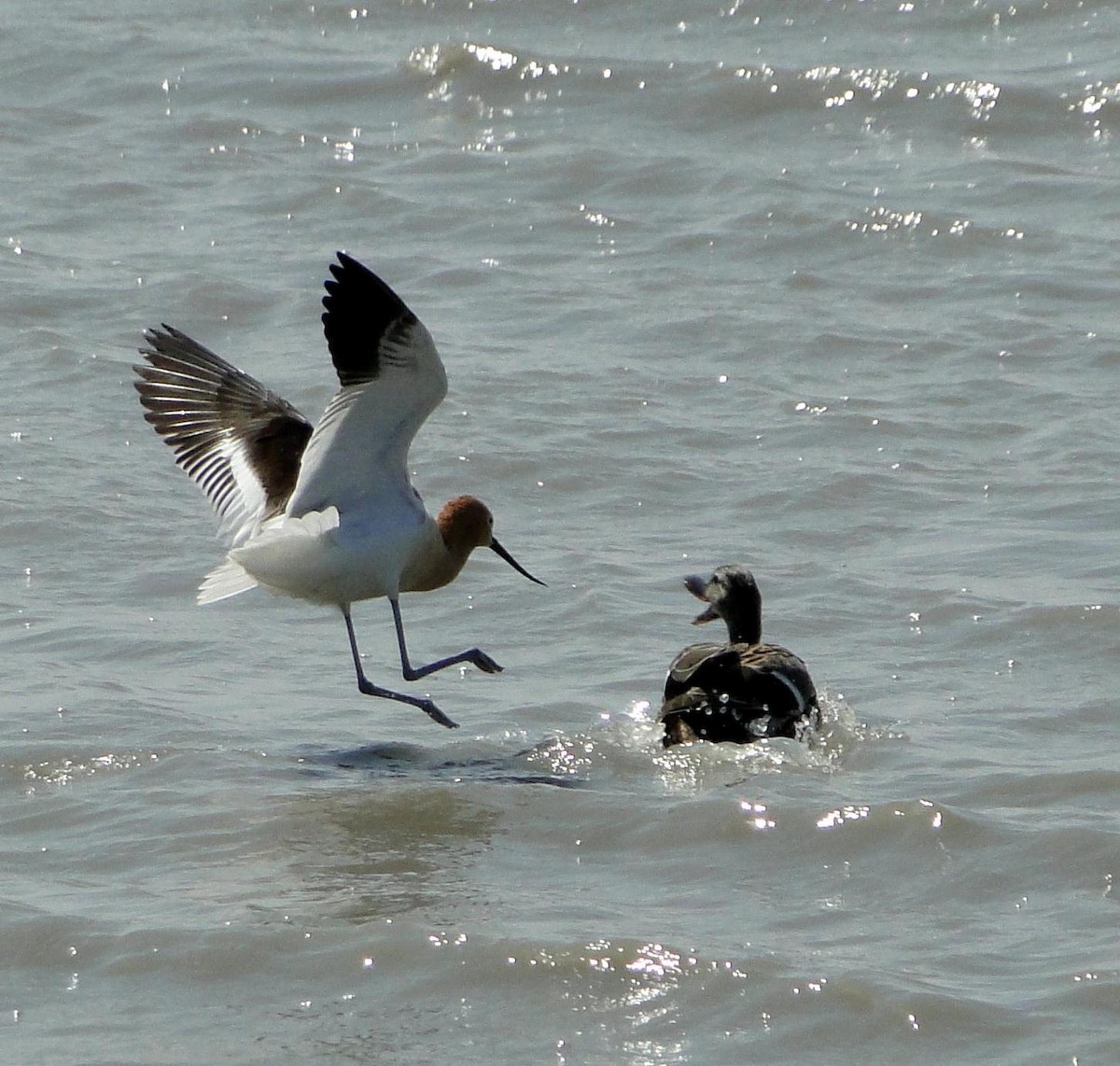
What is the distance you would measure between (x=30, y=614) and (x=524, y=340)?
3.77 metres

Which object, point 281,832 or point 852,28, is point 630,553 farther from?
point 852,28

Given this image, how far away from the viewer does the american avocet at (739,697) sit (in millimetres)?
6883

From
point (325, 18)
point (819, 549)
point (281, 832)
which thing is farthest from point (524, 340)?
point (325, 18)

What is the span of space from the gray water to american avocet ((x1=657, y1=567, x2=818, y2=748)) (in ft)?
0.35

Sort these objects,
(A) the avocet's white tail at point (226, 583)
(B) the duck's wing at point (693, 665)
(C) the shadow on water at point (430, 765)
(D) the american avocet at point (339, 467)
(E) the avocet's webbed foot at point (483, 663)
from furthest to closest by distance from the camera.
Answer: (A) the avocet's white tail at point (226, 583) < (E) the avocet's webbed foot at point (483, 663) < (B) the duck's wing at point (693, 665) < (D) the american avocet at point (339, 467) < (C) the shadow on water at point (430, 765)

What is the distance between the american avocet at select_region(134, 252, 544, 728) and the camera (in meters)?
6.82

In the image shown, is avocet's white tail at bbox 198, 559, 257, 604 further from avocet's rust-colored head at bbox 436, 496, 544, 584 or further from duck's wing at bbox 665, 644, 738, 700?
duck's wing at bbox 665, 644, 738, 700

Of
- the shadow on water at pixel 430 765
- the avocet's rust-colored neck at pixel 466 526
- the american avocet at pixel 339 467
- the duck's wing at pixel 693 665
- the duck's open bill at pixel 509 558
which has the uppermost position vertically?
the american avocet at pixel 339 467

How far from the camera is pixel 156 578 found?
857 centimetres

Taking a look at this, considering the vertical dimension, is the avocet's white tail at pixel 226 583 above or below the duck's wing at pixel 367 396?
below

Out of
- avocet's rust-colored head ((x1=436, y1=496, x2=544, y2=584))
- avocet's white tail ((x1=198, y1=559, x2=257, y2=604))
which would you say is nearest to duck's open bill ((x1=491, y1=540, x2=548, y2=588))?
avocet's rust-colored head ((x1=436, y1=496, x2=544, y2=584))

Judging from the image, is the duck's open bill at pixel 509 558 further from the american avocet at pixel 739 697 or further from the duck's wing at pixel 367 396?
the american avocet at pixel 739 697

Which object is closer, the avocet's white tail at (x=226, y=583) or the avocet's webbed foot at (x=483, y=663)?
the avocet's webbed foot at (x=483, y=663)

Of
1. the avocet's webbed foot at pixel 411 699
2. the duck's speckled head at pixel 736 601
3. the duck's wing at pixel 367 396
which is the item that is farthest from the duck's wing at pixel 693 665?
the duck's wing at pixel 367 396
